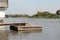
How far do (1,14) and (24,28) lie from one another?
3807 mm

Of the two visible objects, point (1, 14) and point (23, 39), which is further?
point (1, 14)

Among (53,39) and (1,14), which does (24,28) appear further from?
(53,39)

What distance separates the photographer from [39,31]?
100.0ft

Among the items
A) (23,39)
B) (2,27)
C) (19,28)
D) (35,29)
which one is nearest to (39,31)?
(35,29)

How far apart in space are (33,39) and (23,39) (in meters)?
0.93

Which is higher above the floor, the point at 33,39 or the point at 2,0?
the point at 2,0

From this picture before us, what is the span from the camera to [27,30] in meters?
29.9

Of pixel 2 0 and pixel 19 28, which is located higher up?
pixel 2 0

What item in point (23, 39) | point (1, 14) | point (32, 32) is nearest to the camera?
point (23, 39)

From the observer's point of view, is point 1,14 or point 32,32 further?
Result: point 1,14

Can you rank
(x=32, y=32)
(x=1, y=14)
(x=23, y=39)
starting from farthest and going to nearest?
(x=1, y=14), (x=32, y=32), (x=23, y=39)

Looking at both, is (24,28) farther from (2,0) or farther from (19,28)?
(2,0)

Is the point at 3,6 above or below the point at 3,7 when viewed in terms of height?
above

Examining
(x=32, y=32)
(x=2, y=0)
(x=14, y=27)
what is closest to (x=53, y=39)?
(x=32, y=32)
